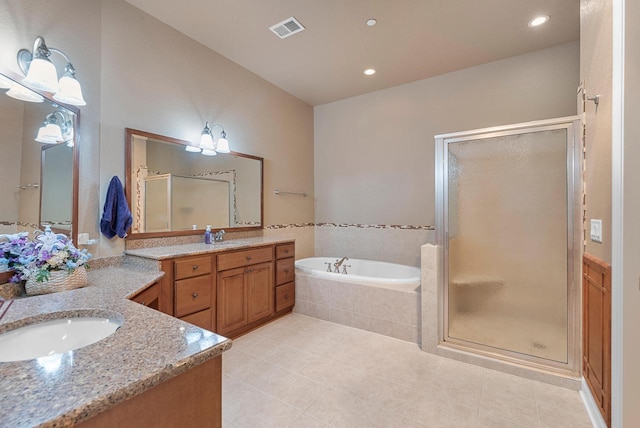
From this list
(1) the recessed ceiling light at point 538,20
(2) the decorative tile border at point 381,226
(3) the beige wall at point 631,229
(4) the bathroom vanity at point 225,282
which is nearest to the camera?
(3) the beige wall at point 631,229

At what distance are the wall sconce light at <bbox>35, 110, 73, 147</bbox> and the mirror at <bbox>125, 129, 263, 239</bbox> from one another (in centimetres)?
41

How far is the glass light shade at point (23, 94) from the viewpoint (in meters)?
1.57

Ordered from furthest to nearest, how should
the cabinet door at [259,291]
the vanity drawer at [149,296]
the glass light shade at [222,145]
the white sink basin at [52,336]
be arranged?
the glass light shade at [222,145]
the cabinet door at [259,291]
the vanity drawer at [149,296]
the white sink basin at [52,336]

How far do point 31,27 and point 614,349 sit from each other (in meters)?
3.75

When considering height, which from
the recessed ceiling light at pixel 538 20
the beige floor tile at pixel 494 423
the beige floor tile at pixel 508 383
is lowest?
the beige floor tile at pixel 494 423

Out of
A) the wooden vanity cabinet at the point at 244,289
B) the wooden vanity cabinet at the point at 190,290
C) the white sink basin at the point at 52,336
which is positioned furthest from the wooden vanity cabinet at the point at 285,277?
the white sink basin at the point at 52,336

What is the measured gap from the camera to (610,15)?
1.44 m

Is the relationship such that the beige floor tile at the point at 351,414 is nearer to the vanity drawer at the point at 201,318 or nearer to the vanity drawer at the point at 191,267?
the vanity drawer at the point at 201,318

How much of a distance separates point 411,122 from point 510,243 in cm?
203

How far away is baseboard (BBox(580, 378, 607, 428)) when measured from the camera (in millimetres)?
1559

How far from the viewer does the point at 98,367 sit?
0.71 metres

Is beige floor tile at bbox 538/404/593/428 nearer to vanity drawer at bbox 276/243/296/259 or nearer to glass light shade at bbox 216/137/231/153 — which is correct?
vanity drawer at bbox 276/243/296/259

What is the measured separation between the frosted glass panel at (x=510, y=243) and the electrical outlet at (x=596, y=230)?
32cm

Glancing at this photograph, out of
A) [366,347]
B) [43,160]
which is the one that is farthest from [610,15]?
[43,160]
